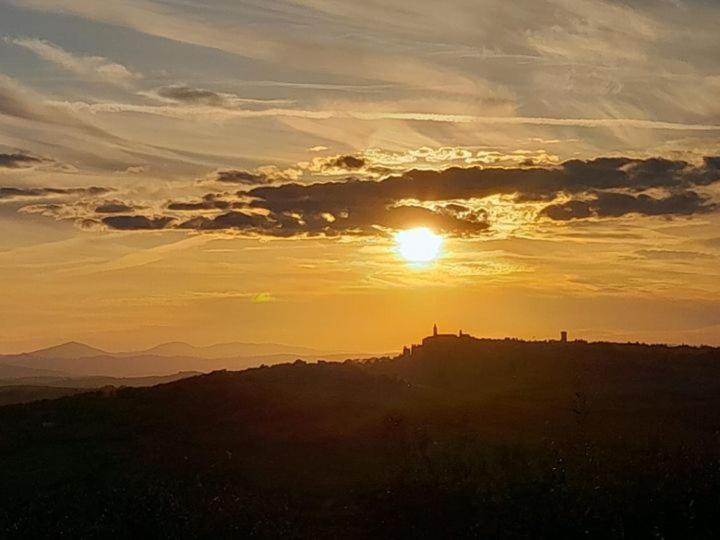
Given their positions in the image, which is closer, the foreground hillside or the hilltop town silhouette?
the foreground hillside

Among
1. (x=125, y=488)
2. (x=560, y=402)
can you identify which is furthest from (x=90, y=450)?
(x=560, y=402)

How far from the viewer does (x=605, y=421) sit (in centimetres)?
3030

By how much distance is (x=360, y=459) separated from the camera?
24.9 m

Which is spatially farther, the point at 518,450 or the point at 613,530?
the point at 518,450

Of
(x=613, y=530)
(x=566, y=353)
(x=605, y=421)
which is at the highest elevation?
(x=566, y=353)

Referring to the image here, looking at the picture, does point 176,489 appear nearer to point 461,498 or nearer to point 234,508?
point 234,508

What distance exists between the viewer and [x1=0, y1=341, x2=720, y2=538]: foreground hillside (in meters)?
15.4

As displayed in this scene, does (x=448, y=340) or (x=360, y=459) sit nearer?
(x=360, y=459)

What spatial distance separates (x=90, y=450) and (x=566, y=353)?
120 feet

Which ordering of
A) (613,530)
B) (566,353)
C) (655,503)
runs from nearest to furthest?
(613,530)
(655,503)
(566,353)

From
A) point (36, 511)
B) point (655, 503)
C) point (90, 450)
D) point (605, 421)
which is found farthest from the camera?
point (605, 421)

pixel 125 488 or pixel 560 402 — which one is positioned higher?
pixel 560 402

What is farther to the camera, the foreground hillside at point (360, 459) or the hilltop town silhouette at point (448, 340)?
the hilltop town silhouette at point (448, 340)

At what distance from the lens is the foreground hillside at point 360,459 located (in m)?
15.4
